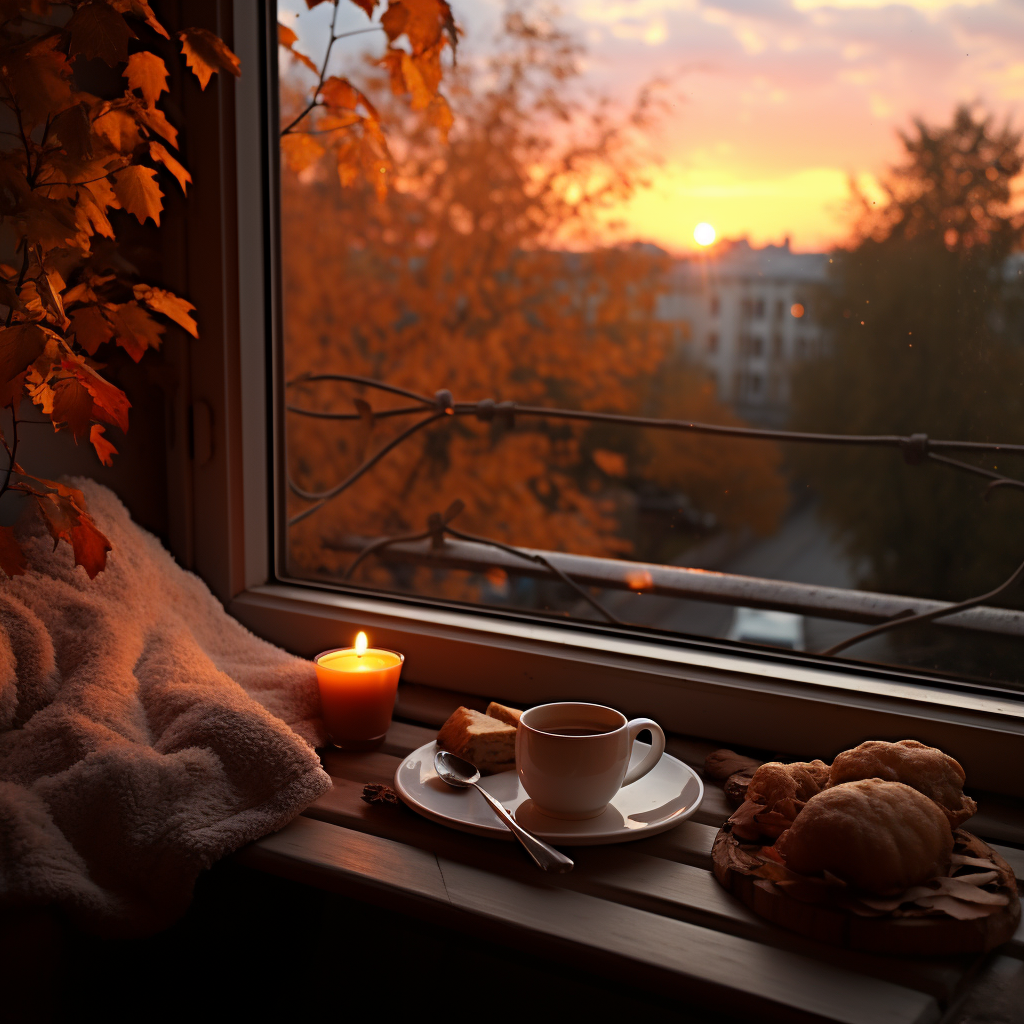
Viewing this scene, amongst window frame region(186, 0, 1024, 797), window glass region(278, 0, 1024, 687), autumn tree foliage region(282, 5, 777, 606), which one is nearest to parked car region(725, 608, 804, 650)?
window glass region(278, 0, 1024, 687)

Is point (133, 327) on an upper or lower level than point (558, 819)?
upper

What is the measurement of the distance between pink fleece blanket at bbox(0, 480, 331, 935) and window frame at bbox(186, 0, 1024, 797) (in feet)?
0.43

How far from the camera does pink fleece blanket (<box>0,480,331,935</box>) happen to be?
2.08 ft

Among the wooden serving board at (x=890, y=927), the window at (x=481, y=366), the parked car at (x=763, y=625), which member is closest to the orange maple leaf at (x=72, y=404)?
the wooden serving board at (x=890, y=927)

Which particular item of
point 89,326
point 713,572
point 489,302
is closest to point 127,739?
point 89,326

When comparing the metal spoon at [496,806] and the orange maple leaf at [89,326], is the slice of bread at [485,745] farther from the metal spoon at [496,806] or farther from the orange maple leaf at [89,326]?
the orange maple leaf at [89,326]

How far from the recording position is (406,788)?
2.39ft

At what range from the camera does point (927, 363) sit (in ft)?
10.8

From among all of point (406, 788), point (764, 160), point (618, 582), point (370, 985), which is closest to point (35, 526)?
point (406, 788)

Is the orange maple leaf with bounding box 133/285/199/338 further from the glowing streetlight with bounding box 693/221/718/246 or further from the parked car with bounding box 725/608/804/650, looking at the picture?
the glowing streetlight with bounding box 693/221/718/246

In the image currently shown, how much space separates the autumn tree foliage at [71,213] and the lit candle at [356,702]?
0.25 metres

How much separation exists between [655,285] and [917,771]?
3.47m

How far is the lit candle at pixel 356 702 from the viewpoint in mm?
838

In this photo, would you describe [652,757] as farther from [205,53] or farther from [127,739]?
Result: [205,53]
